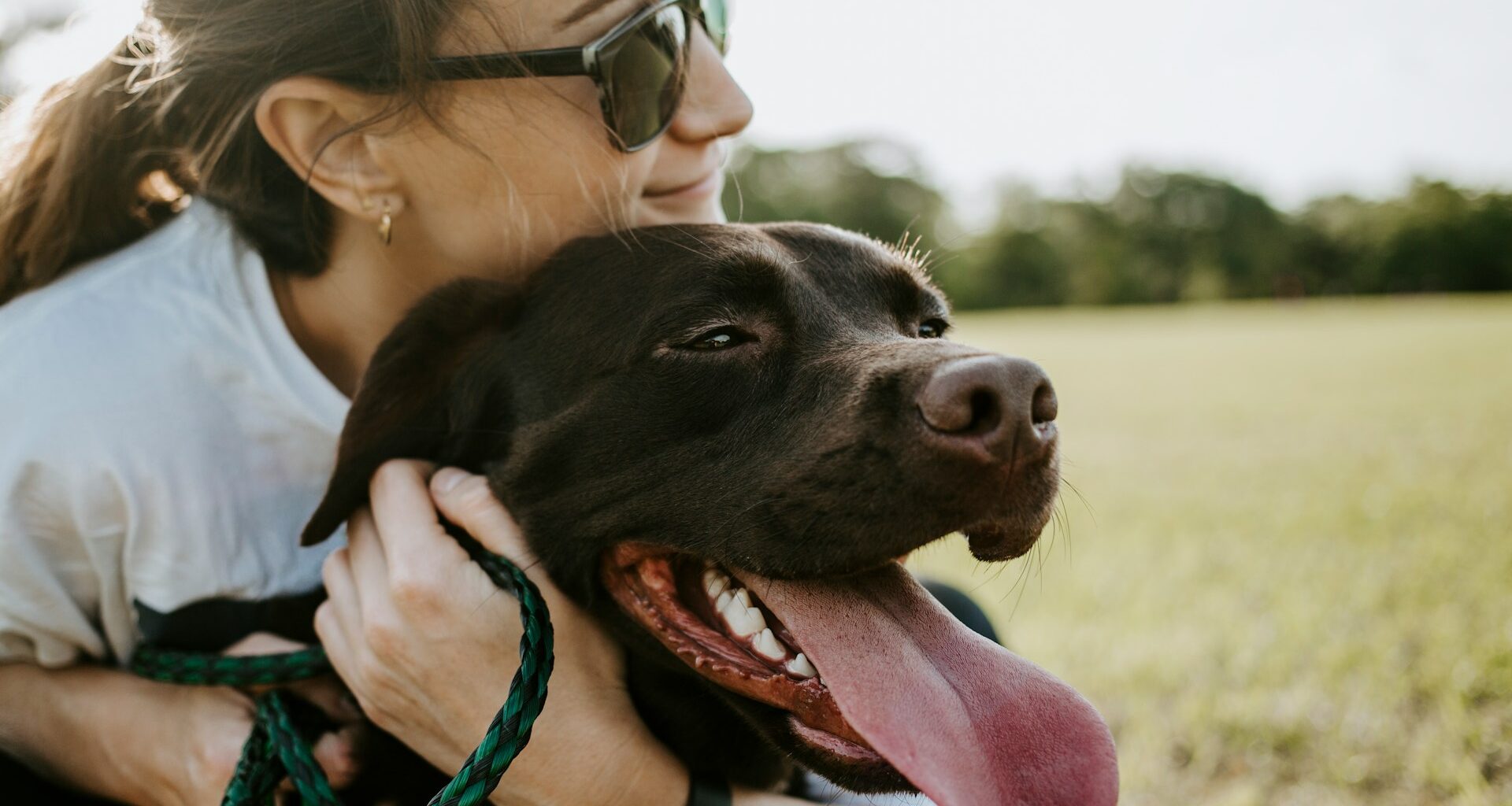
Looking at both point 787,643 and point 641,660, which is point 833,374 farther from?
point 641,660

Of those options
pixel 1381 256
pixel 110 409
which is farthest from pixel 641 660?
pixel 1381 256

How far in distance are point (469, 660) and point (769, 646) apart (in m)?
0.68

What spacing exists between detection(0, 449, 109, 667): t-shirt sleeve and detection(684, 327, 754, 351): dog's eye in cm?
138

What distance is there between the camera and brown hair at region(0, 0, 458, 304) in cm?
233

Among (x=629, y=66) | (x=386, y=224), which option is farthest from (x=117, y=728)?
(x=629, y=66)

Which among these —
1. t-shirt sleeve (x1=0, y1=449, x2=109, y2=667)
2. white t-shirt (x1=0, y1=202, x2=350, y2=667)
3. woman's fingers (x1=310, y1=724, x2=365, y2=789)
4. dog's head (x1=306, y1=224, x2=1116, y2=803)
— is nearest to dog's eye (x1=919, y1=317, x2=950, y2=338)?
dog's head (x1=306, y1=224, x2=1116, y2=803)

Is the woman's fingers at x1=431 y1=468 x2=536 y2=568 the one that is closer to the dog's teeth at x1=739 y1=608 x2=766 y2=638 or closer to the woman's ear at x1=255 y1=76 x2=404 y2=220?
the dog's teeth at x1=739 y1=608 x2=766 y2=638

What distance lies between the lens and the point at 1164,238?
82.4 meters

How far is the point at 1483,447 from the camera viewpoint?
26.5 feet

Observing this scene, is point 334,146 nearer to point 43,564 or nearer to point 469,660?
point 43,564

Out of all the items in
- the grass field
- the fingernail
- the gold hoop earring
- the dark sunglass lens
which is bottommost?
the grass field

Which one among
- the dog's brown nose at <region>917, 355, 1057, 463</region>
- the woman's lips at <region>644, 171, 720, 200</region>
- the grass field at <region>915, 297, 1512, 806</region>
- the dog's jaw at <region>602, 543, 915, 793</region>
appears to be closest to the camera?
the dog's brown nose at <region>917, 355, 1057, 463</region>

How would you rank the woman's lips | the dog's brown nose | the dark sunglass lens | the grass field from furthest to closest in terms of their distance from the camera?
1. the grass field
2. the woman's lips
3. the dark sunglass lens
4. the dog's brown nose

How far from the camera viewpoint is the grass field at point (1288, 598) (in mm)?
3352
